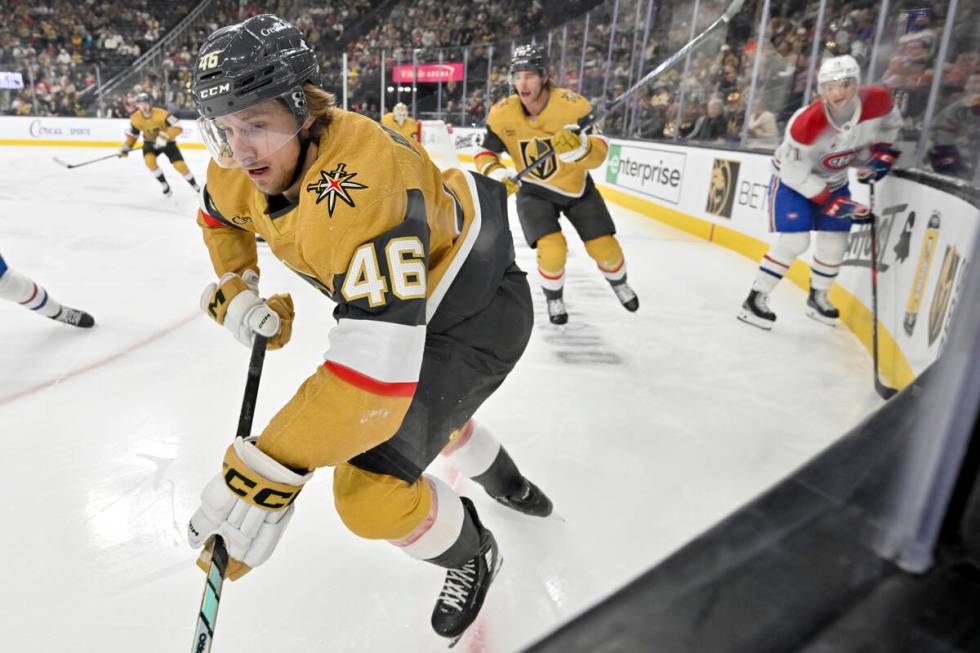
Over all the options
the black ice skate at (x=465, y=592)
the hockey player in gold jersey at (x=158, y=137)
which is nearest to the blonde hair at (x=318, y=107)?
the black ice skate at (x=465, y=592)

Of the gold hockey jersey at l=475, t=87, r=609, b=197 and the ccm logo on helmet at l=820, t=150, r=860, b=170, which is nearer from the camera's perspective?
the ccm logo on helmet at l=820, t=150, r=860, b=170

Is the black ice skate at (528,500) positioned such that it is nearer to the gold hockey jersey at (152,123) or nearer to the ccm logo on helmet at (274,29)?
the ccm logo on helmet at (274,29)

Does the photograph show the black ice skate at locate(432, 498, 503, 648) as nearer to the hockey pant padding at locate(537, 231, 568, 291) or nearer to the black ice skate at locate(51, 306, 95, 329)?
the hockey pant padding at locate(537, 231, 568, 291)

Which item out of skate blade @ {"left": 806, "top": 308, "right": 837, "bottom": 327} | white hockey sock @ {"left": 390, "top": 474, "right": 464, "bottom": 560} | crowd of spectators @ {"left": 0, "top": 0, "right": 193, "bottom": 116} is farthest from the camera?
crowd of spectators @ {"left": 0, "top": 0, "right": 193, "bottom": 116}

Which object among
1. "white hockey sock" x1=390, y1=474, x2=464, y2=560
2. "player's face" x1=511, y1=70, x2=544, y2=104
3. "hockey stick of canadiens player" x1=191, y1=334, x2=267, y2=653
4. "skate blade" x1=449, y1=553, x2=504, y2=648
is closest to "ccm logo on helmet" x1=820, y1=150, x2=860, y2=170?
"player's face" x1=511, y1=70, x2=544, y2=104

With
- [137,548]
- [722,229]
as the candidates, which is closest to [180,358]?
[137,548]

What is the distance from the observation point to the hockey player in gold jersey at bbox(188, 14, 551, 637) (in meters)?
1.01

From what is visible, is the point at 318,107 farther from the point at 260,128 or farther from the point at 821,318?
the point at 821,318

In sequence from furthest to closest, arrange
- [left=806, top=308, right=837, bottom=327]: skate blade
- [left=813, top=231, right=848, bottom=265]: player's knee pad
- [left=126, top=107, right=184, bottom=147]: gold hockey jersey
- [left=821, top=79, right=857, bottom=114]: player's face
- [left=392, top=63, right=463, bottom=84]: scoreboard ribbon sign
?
1. [left=392, top=63, right=463, bottom=84]: scoreboard ribbon sign
2. [left=126, top=107, right=184, bottom=147]: gold hockey jersey
3. [left=806, top=308, right=837, bottom=327]: skate blade
4. [left=813, top=231, right=848, bottom=265]: player's knee pad
5. [left=821, top=79, right=857, bottom=114]: player's face

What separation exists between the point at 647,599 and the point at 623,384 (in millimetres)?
2355

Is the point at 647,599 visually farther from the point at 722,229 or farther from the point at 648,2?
the point at 648,2

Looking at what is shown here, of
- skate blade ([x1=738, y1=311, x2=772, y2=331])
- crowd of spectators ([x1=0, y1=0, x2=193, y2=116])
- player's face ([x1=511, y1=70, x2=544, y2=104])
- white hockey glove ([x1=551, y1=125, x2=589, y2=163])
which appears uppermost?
crowd of spectators ([x1=0, y1=0, x2=193, y2=116])

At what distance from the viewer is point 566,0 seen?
11.1 meters

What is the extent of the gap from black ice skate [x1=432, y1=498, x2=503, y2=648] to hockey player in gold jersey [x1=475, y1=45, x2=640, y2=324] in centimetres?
215
